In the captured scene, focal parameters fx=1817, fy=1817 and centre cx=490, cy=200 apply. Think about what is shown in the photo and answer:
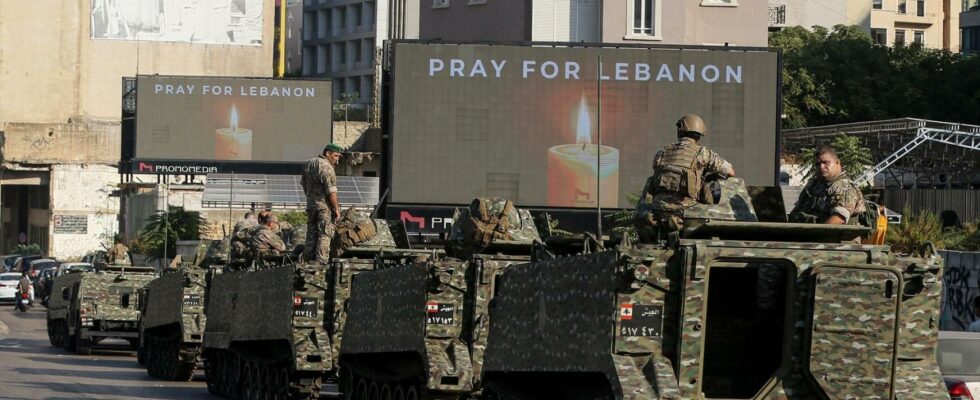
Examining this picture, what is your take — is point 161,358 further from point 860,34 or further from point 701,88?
point 860,34

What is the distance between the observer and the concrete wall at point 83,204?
79625 millimetres

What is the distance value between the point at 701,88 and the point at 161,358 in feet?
50.4

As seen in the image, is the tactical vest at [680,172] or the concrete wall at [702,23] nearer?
the tactical vest at [680,172]

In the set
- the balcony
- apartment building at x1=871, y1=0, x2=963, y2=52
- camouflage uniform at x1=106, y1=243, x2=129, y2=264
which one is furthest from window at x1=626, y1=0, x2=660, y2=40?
apartment building at x1=871, y1=0, x2=963, y2=52

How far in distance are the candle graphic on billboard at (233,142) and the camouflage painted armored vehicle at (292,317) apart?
42459 millimetres

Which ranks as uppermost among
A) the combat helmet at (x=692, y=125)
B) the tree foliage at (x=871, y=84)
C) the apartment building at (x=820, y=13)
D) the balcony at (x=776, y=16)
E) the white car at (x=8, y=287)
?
the apartment building at (x=820, y=13)

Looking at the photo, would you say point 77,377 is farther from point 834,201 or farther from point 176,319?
point 834,201

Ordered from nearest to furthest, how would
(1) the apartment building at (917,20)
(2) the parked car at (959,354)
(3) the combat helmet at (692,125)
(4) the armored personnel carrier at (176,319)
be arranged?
(3) the combat helmet at (692,125) → (2) the parked car at (959,354) → (4) the armored personnel carrier at (176,319) → (1) the apartment building at (917,20)

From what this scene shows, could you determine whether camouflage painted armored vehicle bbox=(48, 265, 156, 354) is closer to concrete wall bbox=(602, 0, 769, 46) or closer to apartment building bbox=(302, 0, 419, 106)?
concrete wall bbox=(602, 0, 769, 46)

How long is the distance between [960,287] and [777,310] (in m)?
16.2

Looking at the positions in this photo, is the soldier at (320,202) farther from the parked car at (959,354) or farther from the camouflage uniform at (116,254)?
the camouflage uniform at (116,254)

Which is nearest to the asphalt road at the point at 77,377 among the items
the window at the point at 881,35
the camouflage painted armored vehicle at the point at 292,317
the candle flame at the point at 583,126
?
the camouflage painted armored vehicle at the point at 292,317

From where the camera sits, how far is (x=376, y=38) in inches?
4358

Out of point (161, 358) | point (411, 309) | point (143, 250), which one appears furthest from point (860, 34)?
point (411, 309)
